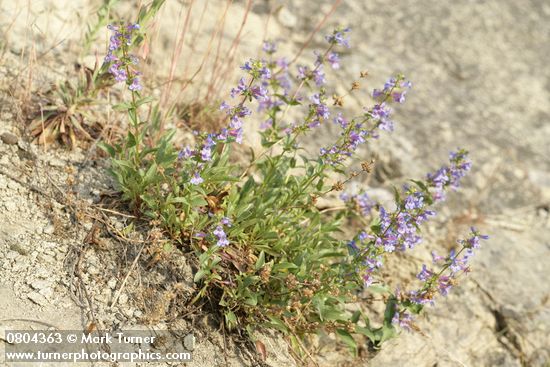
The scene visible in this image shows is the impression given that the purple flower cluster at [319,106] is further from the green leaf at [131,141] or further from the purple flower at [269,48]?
the green leaf at [131,141]

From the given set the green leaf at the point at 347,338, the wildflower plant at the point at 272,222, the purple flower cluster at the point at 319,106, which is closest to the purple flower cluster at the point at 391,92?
the wildflower plant at the point at 272,222

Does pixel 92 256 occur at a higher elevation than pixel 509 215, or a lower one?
lower

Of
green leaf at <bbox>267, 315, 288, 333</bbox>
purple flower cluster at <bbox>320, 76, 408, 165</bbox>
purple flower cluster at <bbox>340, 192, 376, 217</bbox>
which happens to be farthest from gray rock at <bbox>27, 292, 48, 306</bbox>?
purple flower cluster at <bbox>340, 192, 376, 217</bbox>

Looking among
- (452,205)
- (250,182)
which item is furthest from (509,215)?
(250,182)

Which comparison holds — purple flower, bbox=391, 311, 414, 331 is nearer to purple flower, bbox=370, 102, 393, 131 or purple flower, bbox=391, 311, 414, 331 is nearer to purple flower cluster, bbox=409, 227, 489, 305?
purple flower cluster, bbox=409, 227, 489, 305

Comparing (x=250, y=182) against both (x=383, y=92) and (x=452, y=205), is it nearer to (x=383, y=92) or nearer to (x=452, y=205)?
(x=383, y=92)
